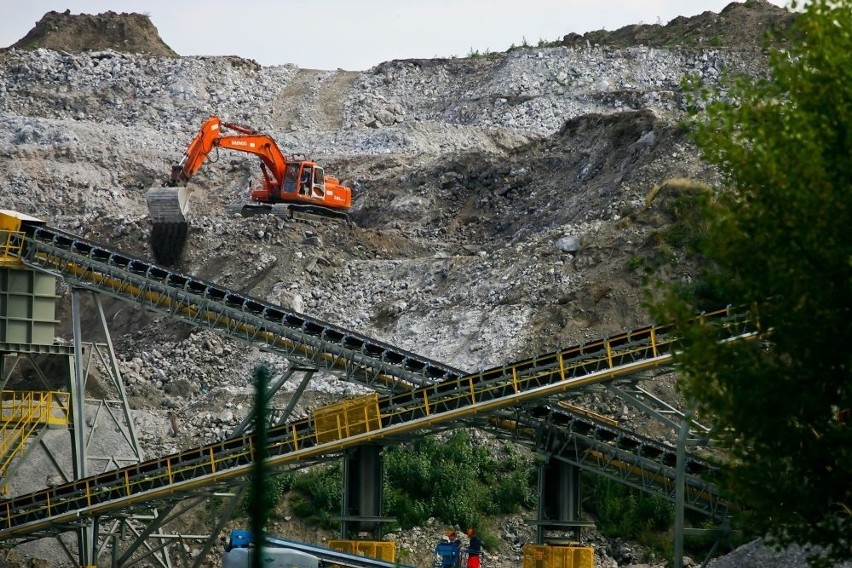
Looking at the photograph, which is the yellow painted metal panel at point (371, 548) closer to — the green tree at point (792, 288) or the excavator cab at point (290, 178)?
the green tree at point (792, 288)

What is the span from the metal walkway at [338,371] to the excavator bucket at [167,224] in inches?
677

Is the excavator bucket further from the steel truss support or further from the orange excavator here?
the steel truss support

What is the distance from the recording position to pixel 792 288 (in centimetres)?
1758

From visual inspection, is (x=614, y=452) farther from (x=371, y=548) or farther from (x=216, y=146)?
(x=216, y=146)

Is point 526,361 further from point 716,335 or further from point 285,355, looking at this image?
point 716,335

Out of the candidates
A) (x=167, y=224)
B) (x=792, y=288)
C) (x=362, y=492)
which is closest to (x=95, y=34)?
Answer: (x=167, y=224)

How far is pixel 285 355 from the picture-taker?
3428 centimetres

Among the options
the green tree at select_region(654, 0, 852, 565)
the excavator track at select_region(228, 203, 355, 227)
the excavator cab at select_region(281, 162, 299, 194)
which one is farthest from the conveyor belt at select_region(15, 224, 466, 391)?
the excavator cab at select_region(281, 162, 299, 194)

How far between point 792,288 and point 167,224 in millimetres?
37661

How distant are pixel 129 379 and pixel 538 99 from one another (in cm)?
3714

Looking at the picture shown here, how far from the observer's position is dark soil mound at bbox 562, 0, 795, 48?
79.6 metres

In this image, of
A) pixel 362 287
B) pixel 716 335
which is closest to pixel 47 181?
pixel 362 287

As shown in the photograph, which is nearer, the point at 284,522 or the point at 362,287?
the point at 284,522

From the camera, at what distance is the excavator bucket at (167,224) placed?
5291 cm
